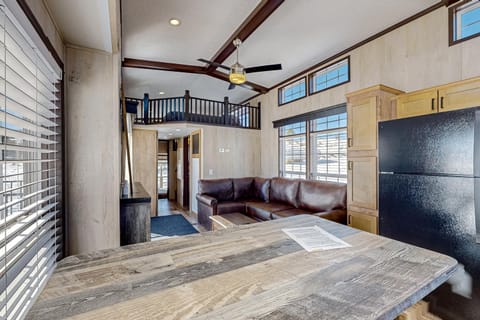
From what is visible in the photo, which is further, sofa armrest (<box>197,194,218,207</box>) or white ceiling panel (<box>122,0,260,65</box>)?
sofa armrest (<box>197,194,218,207</box>)

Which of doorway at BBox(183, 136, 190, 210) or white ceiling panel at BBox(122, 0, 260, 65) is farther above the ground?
white ceiling panel at BBox(122, 0, 260, 65)

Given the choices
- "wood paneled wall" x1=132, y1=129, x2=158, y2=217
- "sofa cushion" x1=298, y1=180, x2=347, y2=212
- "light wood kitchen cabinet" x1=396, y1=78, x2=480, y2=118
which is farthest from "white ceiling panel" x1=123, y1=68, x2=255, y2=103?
"light wood kitchen cabinet" x1=396, y1=78, x2=480, y2=118

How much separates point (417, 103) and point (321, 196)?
191 centimetres

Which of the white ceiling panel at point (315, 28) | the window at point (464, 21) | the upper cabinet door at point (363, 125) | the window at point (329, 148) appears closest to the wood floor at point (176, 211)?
the window at point (329, 148)

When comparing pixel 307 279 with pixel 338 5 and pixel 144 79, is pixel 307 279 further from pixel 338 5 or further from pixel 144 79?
pixel 144 79

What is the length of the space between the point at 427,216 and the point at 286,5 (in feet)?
9.51

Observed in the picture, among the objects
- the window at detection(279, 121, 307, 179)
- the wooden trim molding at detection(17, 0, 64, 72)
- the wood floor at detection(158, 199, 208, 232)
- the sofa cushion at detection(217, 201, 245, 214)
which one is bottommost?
the wood floor at detection(158, 199, 208, 232)

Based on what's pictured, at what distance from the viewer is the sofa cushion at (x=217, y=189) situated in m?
5.12

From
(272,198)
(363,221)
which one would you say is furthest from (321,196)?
(272,198)

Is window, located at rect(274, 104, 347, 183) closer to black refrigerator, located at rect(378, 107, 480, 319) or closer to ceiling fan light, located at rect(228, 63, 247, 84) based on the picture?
ceiling fan light, located at rect(228, 63, 247, 84)

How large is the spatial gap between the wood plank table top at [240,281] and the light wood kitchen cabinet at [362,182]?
1815 mm

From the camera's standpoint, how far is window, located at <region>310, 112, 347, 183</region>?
14.1 feet

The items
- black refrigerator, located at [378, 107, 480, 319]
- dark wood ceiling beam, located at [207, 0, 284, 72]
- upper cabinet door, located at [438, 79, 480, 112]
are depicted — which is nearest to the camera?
black refrigerator, located at [378, 107, 480, 319]

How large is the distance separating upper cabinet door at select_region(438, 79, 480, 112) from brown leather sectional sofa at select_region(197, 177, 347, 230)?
169 cm
